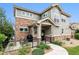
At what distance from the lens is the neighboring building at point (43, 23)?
4184 mm

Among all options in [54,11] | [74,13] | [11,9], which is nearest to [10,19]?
[11,9]

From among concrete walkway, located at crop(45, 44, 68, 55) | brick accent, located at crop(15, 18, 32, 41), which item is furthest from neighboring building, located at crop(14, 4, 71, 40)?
concrete walkway, located at crop(45, 44, 68, 55)

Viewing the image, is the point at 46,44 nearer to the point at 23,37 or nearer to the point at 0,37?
the point at 23,37

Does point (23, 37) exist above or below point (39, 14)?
below

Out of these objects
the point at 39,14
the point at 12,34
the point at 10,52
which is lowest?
the point at 10,52

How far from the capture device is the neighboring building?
165 inches

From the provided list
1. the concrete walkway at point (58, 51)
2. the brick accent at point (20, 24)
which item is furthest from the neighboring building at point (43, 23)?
the concrete walkway at point (58, 51)

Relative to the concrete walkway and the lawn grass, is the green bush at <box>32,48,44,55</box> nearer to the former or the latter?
the concrete walkway

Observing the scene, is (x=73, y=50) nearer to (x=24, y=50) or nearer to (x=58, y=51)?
(x=58, y=51)

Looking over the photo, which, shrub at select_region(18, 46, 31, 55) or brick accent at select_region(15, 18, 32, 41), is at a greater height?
brick accent at select_region(15, 18, 32, 41)

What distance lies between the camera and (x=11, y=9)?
4133 millimetres

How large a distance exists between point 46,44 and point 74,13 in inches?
27.0

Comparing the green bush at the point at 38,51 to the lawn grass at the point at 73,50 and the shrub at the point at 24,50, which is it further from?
the lawn grass at the point at 73,50

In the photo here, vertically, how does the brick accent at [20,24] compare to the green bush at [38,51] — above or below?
above
